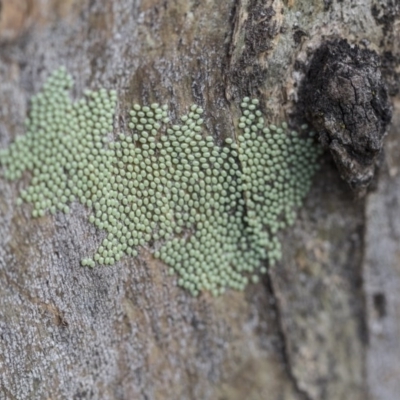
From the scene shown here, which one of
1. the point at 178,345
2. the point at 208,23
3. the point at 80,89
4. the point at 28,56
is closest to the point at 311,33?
the point at 208,23

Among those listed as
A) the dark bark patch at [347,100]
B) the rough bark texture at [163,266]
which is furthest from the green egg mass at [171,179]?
the dark bark patch at [347,100]

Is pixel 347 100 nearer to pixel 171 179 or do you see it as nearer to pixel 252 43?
pixel 252 43

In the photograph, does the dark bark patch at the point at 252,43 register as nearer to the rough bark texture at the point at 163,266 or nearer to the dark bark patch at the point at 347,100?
the rough bark texture at the point at 163,266

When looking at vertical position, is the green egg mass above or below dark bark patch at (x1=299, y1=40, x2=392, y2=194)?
below

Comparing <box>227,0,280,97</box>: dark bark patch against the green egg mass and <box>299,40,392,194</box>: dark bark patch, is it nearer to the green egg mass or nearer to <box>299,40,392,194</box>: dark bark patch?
the green egg mass

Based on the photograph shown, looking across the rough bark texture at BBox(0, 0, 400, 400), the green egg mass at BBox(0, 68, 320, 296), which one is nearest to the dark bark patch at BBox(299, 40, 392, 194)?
the rough bark texture at BBox(0, 0, 400, 400)

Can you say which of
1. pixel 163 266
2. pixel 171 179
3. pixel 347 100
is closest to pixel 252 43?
pixel 347 100
